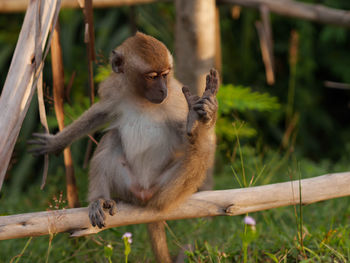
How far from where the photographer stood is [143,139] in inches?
132

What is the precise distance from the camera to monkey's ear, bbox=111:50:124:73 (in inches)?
131

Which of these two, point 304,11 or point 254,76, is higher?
point 304,11

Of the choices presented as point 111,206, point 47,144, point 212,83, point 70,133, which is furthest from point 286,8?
point 111,206

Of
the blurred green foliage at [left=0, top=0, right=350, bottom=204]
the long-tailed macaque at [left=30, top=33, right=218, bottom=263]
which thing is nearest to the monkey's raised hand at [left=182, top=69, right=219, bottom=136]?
the long-tailed macaque at [left=30, top=33, right=218, bottom=263]

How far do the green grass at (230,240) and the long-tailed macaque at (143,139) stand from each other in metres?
0.27

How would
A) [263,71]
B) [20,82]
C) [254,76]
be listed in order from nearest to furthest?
[20,82] → [254,76] → [263,71]

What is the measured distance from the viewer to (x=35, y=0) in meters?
2.75

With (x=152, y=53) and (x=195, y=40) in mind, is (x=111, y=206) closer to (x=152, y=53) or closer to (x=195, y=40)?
(x=152, y=53)

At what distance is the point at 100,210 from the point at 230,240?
1152mm

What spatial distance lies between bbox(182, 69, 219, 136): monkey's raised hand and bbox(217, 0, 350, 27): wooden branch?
84.3 inches

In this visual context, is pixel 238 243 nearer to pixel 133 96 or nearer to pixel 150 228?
pixel 150 228

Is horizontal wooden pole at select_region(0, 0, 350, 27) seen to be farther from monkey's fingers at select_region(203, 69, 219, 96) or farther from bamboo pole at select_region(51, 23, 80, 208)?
monkey's fingers at select_region(203, 69, 219, 96)

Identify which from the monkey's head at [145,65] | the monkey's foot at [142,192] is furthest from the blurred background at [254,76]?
the monkey's head at [145,65]

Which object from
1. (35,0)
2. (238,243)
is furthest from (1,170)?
(238,243)
